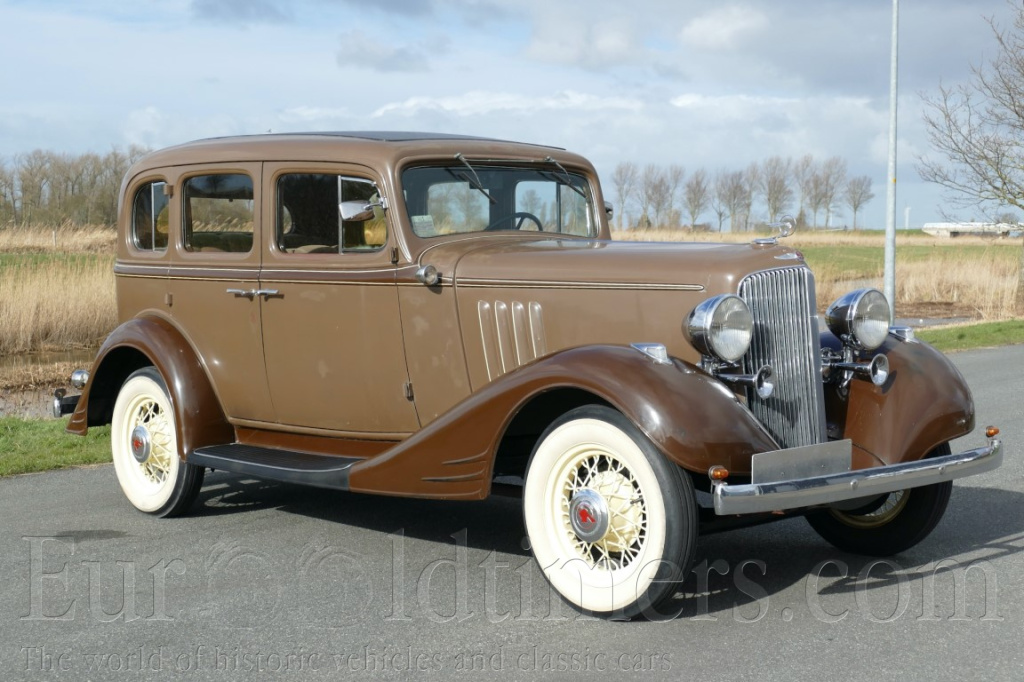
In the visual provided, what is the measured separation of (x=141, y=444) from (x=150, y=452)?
0.08 metres

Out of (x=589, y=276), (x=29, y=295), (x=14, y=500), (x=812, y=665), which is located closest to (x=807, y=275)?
(x=589, y=276)

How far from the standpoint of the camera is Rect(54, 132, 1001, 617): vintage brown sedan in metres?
3.94

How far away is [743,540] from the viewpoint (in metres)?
5.11

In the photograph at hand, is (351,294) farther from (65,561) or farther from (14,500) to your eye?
(14,500)

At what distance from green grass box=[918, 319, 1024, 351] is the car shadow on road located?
9.10 m

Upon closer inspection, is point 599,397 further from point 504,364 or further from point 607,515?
point 504,364

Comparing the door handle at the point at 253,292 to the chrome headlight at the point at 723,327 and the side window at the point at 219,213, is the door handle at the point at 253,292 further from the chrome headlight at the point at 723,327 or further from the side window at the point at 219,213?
the chrome headlight at the point at 723,327

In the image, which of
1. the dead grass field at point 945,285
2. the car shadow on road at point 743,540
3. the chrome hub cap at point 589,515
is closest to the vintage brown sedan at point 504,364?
the chrome hub cap at point 589,515

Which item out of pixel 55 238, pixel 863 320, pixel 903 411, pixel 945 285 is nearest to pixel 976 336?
pixel 945 285

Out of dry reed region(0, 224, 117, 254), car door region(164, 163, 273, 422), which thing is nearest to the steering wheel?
car door region(164, 163, 273, 422)

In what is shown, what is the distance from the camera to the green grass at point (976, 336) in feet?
47.3

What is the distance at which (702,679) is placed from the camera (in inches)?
132

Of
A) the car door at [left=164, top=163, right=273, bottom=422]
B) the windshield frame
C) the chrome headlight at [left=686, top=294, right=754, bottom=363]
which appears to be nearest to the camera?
the chrome headlight at [left=686, top=294, right=754, bottom=363]

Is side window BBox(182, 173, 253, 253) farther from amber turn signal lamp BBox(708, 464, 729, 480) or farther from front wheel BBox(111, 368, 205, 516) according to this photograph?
amber turn signal lamp BBox(708, 464, 729, 480)
